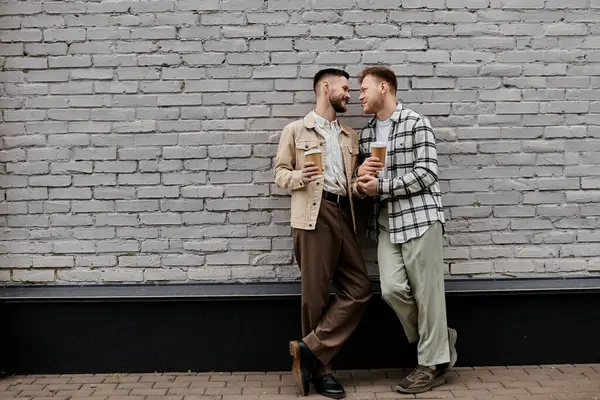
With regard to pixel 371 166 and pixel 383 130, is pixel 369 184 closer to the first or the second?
pixel 371 166

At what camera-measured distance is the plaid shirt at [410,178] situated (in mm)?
4230

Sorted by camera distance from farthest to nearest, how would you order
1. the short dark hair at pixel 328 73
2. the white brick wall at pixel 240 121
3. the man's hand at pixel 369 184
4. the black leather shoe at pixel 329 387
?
the white brick wall at pixel 240 121
the short dark hair at pixel 328 73
the black leather shoe at pixel 329 387
the man's hand at pixel 369 184

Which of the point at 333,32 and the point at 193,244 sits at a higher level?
the point at 333,32

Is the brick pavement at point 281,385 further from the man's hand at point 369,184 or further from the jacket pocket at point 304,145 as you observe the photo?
the jacket pocket at point 304,145

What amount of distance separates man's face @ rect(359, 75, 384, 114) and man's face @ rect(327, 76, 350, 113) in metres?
0.11

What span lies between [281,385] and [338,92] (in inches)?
79.5

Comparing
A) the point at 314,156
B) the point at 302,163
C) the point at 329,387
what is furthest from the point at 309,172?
the point at 329,387

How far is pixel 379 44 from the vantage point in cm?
469

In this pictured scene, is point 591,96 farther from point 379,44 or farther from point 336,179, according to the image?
point 336,179

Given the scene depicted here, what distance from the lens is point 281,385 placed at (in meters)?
4.54

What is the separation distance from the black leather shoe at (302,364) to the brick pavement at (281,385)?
0.10 metres

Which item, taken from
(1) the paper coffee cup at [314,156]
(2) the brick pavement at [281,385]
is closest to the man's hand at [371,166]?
(1) the paper coffee cup at [314,156]

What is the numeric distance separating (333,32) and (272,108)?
0.68 metres

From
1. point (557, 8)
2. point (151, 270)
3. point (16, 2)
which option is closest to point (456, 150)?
point (557, 8)
